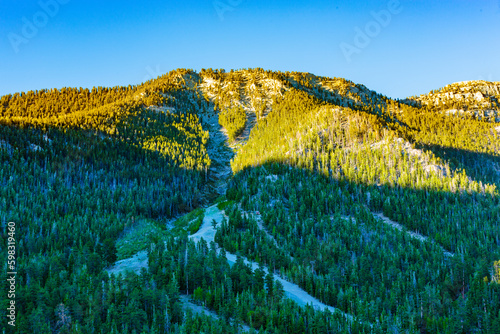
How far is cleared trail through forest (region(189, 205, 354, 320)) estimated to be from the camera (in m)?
77.6

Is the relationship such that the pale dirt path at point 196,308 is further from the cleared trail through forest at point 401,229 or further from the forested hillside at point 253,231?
the cleared trail through forest at point 401,229

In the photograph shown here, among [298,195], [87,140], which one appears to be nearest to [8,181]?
[87,140]

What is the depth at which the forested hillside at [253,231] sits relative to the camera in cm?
6362

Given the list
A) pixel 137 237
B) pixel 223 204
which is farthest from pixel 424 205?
pixel 137 237

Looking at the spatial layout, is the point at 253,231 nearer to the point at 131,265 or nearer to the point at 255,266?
the point at 255,266

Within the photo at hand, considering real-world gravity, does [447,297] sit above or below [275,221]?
below

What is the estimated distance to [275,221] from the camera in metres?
119

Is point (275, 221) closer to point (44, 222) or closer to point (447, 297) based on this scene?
point (447, 297)

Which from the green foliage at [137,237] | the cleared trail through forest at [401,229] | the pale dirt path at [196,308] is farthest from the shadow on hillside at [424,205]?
the pale dirt path at [196,308]

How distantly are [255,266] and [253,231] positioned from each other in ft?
59.2

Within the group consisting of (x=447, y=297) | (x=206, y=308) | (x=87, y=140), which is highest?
(x=87, y=140)

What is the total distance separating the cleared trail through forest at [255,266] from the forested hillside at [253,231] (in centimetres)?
154

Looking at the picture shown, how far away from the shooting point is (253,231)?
111 metres

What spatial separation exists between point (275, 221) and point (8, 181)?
314 ft
